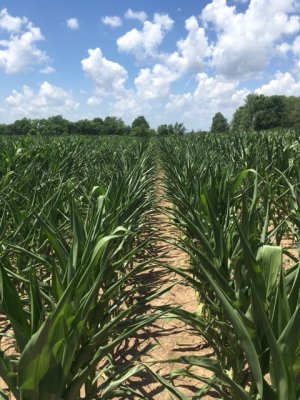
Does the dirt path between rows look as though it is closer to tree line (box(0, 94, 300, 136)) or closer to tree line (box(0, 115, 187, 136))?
tree line (box(0, 115, 187, 136))

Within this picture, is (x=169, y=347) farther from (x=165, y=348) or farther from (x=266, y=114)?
(x=266, y=114)

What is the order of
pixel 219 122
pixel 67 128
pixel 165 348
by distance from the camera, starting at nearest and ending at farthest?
pixel 165 348
pixel 67 128
pixel 219 122

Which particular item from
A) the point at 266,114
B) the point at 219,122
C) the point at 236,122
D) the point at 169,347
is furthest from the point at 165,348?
the point at 236,122

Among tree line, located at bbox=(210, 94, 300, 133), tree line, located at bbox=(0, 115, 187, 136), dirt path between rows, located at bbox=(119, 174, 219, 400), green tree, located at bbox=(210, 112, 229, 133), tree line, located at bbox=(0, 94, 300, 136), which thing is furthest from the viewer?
green tree, located at bbox=(210, 112, 229, 133)

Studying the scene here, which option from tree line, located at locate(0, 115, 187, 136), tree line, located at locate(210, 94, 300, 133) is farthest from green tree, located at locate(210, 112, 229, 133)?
tree line, located at locate(0, 115, 187, 136)

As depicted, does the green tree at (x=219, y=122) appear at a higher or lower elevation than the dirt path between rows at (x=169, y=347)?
higher

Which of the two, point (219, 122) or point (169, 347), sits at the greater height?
point (219, 122)

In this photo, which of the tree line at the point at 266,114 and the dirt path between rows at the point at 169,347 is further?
the tree line at the point at 266,114

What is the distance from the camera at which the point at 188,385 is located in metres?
2.13

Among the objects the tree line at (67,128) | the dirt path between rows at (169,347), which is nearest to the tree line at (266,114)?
the tree line at (67,128)

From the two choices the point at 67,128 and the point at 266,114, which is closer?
the point at 67,128

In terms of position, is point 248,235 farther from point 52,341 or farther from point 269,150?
point 269,150

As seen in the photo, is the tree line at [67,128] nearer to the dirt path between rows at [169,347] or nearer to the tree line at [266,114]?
the tree line at [266,114]

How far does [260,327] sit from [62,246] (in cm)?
82
